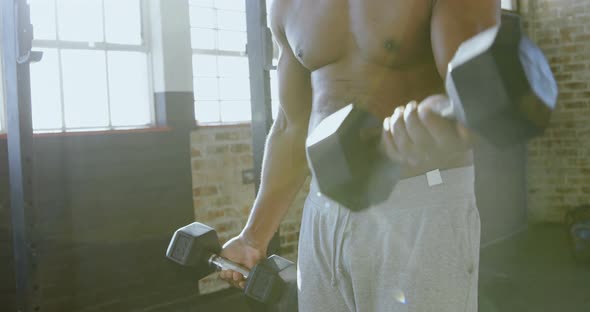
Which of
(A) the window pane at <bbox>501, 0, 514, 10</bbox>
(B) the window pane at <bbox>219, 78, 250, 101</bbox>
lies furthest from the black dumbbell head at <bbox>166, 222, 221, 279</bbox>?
(A) the window pane at <bbox>501, 0, 514, 10</bbox>

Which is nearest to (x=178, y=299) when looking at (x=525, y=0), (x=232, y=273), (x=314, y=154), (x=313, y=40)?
(x=232, y=273)

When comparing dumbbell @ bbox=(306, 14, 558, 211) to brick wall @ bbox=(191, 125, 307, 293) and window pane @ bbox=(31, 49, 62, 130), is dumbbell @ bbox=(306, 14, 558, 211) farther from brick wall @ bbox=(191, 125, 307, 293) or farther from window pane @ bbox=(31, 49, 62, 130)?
brick wall @ bbox=(191, 125, 307, 293)

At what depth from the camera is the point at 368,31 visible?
1241 millimetres

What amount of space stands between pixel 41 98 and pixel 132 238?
2.88 ft

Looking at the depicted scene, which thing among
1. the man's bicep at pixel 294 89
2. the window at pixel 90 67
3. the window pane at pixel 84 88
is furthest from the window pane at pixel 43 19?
the man's bicep at pixel 294 89

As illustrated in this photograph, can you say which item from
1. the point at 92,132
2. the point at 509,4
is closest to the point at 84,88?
the point at 92,132

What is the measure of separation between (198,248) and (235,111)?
262 centimetres

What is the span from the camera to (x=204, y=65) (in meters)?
3.91

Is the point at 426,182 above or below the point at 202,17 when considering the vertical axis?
below

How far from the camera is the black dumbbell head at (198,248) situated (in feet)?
4.98

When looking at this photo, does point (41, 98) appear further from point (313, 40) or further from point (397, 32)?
point (397, 32)

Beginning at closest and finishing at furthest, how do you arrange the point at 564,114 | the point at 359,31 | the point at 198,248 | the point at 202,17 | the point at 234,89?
the point at 359,31 < the point at 198,248 < the point at 202,17 < the point at 234,89 < the point at 564,114

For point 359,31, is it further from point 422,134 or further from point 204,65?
point 204,65

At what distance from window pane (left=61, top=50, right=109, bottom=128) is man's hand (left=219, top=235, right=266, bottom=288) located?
2.11 metres
